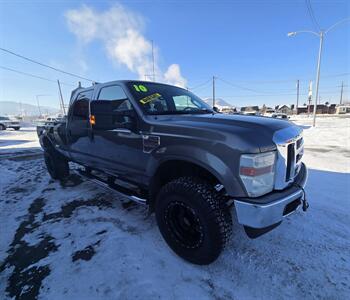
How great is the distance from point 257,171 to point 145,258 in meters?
1.52

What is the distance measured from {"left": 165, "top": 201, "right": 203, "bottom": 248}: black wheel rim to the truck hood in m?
0.75

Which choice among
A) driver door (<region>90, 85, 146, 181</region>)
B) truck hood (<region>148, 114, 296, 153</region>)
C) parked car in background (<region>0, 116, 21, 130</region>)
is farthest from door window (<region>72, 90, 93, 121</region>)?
parked car in background (<region>0, 116, 21, 130</region>)

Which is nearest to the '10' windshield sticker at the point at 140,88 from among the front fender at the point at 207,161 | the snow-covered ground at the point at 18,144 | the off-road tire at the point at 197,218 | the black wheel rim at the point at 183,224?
the front fender at the point at 207,161

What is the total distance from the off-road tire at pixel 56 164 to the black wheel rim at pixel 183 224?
3.73 metres

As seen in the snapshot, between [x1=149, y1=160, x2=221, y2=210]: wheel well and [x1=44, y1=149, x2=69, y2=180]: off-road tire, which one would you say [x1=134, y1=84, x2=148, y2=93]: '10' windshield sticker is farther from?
[x1=44, y1=149, x2=69, y2=180]: off-road tire

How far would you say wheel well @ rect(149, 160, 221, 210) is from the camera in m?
2.37

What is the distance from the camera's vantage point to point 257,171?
1.83 meters

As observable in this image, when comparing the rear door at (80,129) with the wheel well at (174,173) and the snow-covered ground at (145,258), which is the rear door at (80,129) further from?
the wheel well at (174,173)

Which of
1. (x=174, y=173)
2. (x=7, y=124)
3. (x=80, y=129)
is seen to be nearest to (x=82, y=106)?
(x=80, y=129)

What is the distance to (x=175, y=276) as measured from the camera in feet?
6.98

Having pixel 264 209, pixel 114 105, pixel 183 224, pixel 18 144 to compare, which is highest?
pixel 114 105

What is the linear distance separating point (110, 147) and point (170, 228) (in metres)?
1.50

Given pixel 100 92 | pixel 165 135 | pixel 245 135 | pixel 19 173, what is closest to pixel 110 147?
pixel 100 92

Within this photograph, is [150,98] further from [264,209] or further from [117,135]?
[264,209]
